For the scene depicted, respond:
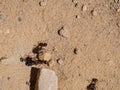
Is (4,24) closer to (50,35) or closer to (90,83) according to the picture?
(50,35)

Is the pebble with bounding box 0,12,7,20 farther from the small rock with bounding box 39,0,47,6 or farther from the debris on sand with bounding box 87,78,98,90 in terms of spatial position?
the debris on sand with bounding box 87,78,98,90

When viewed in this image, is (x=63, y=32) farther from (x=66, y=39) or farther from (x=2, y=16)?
(x=2, y=16)

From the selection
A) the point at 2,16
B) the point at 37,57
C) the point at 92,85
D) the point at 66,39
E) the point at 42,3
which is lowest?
the point at 92,85

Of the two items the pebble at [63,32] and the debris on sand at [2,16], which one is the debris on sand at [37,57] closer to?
the pebble at [63,32]

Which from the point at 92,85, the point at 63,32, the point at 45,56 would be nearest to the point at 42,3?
the point at 63,32

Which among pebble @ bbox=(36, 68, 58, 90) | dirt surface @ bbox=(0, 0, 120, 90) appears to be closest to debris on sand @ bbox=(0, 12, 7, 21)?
dirt surface @ bbox=(0, 0, 120, 90)

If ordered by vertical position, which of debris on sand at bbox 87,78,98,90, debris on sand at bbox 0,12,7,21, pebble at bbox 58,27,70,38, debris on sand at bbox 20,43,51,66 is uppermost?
debris on sand at bbox 0,12,7,21

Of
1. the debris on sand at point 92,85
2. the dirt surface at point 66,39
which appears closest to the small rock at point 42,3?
the dirt surface at point 66,39
